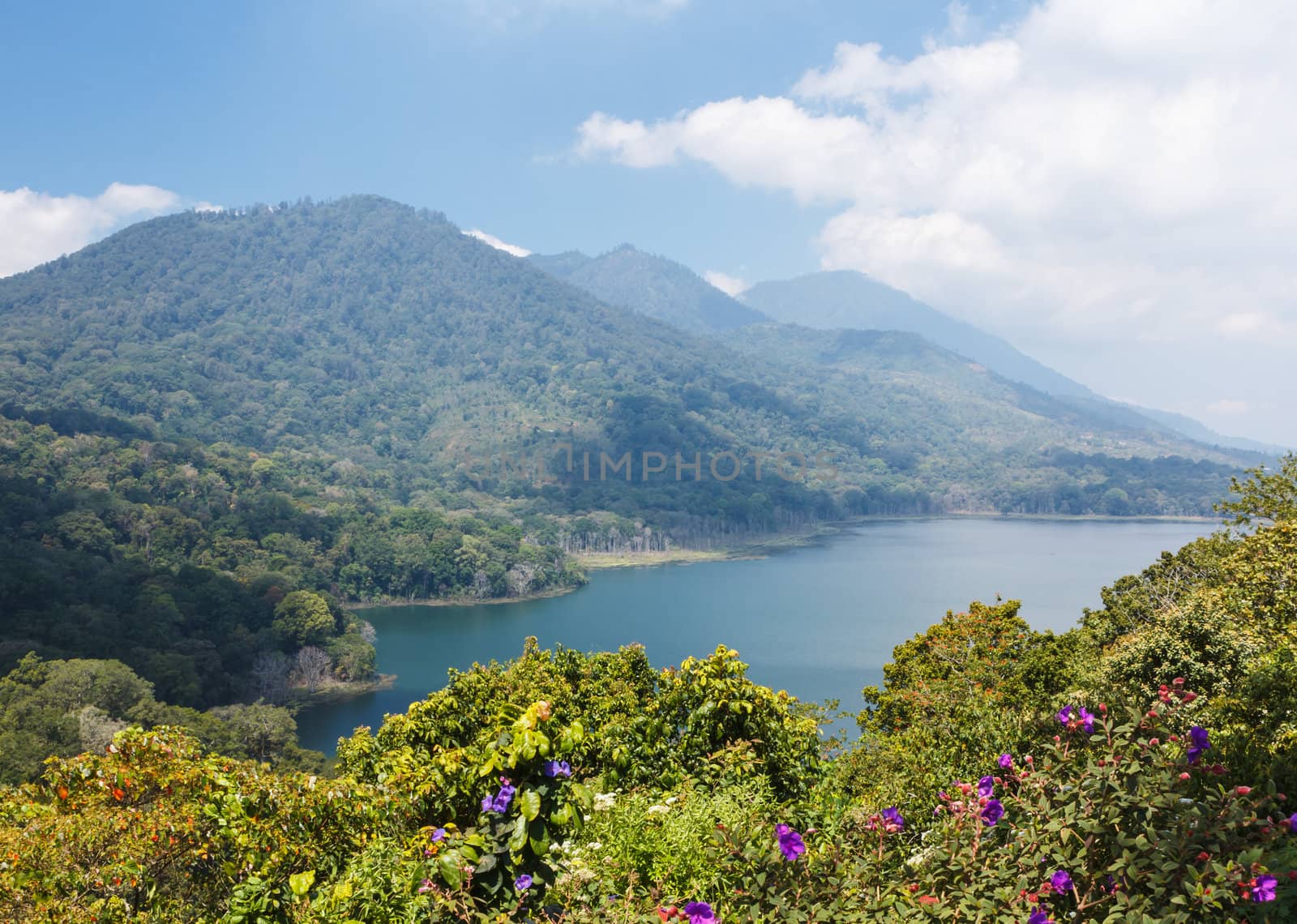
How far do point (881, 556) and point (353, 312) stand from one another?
5858 inches

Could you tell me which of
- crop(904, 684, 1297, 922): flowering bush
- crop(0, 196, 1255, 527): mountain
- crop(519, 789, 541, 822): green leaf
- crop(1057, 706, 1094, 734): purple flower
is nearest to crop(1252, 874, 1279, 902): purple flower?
crop(904, 684, 1297, 922): flowering bush

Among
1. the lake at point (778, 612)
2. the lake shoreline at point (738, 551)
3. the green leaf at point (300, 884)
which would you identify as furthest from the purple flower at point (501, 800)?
the lake shoreline at point (738, 551)

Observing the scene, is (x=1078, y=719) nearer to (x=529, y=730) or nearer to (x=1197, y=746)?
(x=1197, y=746)

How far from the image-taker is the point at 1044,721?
13.7ft

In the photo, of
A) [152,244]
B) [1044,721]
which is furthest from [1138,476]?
[152,244]

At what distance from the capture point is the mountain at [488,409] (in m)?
102

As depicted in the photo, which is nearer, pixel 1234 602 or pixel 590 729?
pixel 590 729

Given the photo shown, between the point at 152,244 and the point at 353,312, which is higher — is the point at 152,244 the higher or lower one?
the higher one

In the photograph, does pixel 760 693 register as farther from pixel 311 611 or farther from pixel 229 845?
pixel 311 611

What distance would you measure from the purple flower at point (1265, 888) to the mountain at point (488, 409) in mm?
77866

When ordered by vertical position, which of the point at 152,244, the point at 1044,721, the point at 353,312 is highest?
the point at 152,244

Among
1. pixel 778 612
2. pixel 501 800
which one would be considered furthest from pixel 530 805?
pixel 778 612

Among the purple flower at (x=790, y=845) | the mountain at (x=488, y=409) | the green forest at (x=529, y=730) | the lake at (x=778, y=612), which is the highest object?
the mountain at (x=488, y=409)

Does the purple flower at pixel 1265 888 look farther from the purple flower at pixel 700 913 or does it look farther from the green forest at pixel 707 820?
the purple flower at pixel 700 913
